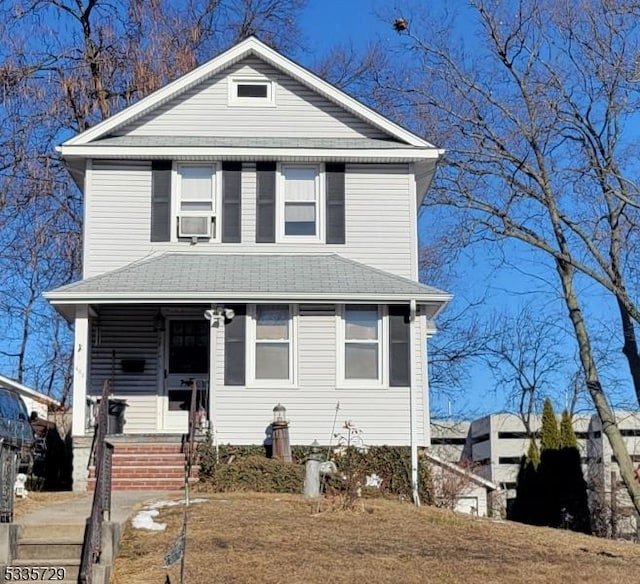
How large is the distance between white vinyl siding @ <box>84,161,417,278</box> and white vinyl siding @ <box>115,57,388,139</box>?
0.91m

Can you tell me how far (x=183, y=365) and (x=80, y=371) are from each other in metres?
2.38

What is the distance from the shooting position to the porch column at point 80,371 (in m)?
16.6

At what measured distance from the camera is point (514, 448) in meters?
31.5

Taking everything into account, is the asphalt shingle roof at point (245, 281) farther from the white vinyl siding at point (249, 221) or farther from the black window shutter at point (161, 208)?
the black window shutter at point (161, 208)

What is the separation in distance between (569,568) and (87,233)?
10.8m

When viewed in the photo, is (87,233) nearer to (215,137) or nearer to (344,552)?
(215,137)

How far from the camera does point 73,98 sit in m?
27.5

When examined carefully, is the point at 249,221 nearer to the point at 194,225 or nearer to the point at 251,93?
the point at 194,225

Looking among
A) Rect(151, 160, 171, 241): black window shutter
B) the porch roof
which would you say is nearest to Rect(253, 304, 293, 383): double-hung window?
the porch roof

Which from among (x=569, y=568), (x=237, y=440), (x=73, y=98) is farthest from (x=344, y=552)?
(x=73, y=98)

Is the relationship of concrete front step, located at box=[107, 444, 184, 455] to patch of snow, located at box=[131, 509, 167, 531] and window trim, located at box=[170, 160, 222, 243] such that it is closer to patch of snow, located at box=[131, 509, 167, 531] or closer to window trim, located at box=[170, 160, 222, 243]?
patch of snow, located at box=[131, 509, 167, 531]

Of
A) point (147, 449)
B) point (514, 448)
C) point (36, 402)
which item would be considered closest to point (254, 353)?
point (147, 449)

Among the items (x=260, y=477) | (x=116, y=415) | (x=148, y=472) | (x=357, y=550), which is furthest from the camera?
(x=116, y=415)

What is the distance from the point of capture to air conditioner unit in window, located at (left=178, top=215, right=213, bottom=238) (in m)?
18.4
